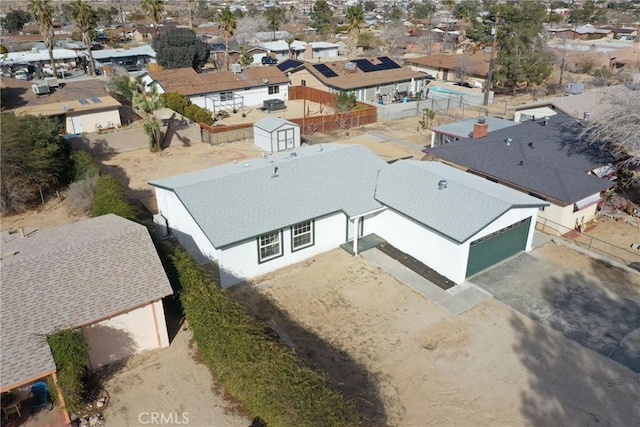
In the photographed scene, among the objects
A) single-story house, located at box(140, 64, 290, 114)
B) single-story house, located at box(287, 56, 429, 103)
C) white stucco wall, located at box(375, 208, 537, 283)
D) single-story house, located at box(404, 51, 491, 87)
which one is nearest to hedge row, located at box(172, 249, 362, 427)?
white stucco wall, located at box(375, 208, 537, 283)

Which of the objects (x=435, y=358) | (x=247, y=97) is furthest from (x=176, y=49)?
(x=435, y=358)

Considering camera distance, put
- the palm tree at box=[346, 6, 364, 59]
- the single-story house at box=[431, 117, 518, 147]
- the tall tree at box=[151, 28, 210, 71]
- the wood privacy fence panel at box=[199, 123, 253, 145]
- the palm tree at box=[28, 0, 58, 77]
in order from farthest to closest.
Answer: the palm tree at box=[346, 6, 364, 59] < the tall tree at box=[151, 28, 210, 71] < the palm tree at box=[28, 0, 58, 77] < the wood privacy fence panel at box=[199, 123, 253, 145] < the single-story house at box=[431, 117, 518, 147]

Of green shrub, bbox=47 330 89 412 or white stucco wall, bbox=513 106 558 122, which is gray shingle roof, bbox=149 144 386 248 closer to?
green shrub, bbox=47 330 89 412

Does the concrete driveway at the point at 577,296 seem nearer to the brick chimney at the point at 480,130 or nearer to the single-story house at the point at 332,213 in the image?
the single-story house at the point at 332,213

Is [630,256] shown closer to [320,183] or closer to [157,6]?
[320,183]

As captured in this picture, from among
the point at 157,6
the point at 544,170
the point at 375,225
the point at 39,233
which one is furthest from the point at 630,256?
the point at 157,6

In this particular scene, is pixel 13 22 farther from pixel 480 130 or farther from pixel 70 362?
pixel 70 362
